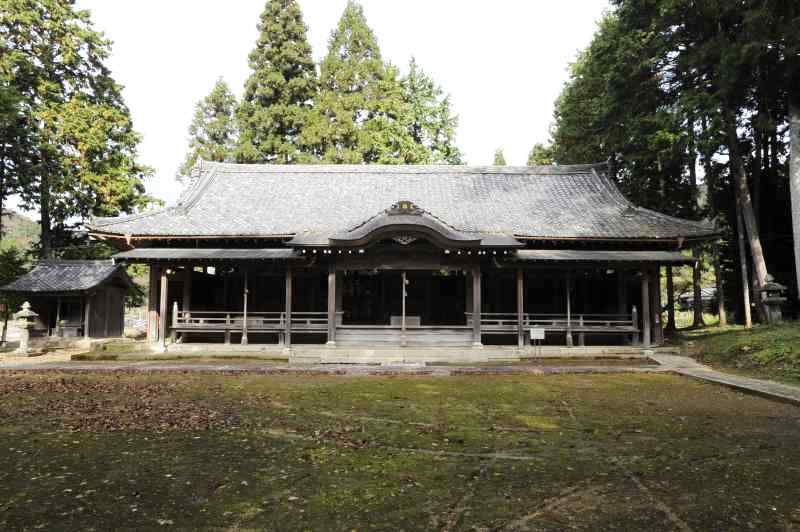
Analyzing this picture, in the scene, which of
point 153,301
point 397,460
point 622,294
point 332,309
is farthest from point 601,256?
point 153,301

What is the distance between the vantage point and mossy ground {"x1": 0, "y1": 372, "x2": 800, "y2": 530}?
14.1 feet

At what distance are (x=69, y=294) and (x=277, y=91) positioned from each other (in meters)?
19.9

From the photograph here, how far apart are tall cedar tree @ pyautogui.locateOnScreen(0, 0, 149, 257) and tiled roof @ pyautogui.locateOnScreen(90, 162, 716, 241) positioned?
7904 millimetres

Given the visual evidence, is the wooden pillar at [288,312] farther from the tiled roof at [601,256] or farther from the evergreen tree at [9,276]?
the evergreen tree at [9,276]

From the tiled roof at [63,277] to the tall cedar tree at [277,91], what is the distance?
13.3 metres

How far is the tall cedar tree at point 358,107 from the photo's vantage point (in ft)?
111

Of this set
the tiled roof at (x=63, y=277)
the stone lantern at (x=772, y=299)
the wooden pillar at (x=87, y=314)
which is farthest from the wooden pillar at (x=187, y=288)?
the stone lantern at (x=772, y=299)

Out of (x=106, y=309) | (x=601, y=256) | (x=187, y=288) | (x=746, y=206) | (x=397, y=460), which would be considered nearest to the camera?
(x=397, y=460)

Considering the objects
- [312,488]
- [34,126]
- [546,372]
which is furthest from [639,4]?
[34,126]

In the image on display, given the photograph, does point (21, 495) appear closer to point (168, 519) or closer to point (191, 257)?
point (168, 519)

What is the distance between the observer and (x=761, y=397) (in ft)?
33.6

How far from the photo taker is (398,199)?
858 inches

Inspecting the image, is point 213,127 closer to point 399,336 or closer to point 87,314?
point 87,314

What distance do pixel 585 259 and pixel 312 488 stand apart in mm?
13951
